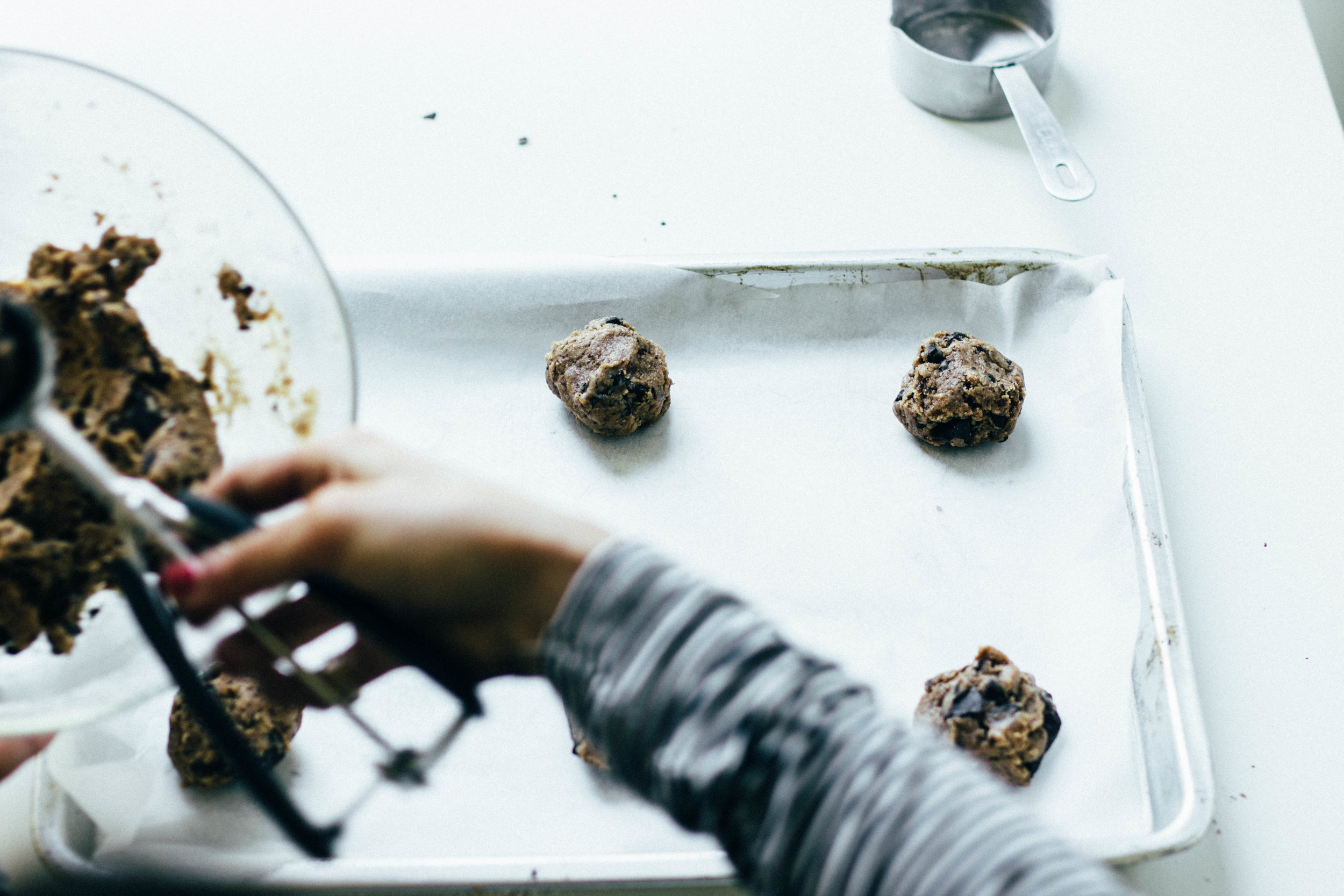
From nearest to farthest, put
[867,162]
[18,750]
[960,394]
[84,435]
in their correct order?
[84,435] → [18,750] → [960,394] → [867,162]

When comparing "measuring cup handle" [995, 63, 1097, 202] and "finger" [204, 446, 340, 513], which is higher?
"measuring cup handle" [995, 63, 1097, 202]

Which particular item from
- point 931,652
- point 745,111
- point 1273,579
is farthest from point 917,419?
point 745,111

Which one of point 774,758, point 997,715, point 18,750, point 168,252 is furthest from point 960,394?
point 18,750

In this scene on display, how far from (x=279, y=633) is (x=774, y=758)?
373 millimetres

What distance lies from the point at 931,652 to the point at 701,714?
0.52 m

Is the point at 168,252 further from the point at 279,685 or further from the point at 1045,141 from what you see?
the point at 1045,141

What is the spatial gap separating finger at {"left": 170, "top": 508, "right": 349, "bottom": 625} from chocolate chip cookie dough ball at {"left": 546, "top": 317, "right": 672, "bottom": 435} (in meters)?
0.56

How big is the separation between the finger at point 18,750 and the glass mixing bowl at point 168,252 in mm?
199

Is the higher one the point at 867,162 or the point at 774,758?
the point at 867,162

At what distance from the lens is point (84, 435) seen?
0.66 meters

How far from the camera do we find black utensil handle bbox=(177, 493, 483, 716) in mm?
579

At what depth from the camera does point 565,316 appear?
1.26m

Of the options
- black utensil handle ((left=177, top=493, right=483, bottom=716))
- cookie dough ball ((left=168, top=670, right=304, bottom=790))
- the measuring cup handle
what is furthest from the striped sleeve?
the measuring cup handle

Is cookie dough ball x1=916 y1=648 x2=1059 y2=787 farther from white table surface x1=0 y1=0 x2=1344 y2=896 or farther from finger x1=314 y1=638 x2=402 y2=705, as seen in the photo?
finger x1=314 y1=638 x2=402 y2=705
